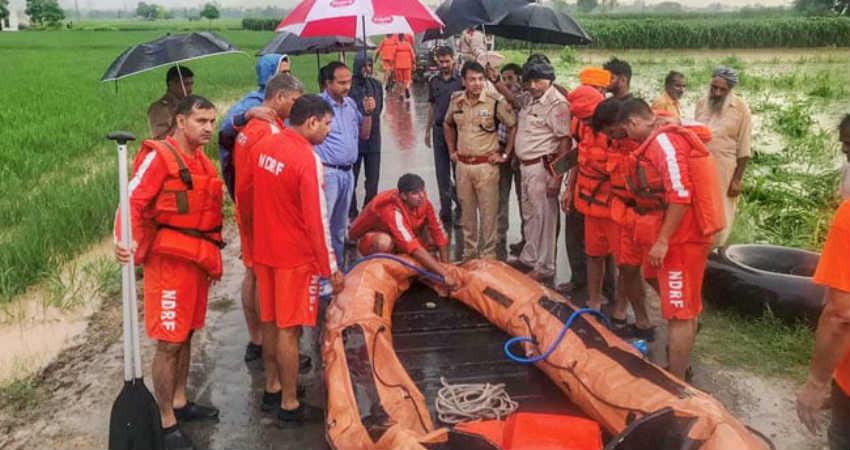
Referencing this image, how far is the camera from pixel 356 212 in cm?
792

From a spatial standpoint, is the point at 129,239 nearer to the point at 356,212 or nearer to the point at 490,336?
the point at 490,336

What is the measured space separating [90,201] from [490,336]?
4790 millimetres

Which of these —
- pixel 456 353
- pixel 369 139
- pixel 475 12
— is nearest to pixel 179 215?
pixel 456 353

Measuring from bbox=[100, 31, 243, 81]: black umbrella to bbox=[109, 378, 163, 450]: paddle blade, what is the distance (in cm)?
241

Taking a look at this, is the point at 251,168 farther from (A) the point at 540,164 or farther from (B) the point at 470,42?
(B) the point at 470,42

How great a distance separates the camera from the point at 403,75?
18.9 metres

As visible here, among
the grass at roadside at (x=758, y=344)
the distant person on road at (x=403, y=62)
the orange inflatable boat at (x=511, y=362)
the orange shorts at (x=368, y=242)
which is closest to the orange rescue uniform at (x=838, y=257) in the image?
the orange inflatable boat at (x=511, y=362)

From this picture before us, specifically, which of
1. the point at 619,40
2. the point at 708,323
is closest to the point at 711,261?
the point at 708,323

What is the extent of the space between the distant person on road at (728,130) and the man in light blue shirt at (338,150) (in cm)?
299

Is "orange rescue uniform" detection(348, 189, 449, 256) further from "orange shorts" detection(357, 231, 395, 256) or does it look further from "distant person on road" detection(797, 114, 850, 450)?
"distant person on road" detection(797, 114, 850, 450)

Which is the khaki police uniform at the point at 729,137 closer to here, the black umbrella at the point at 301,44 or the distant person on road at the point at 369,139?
the distant person on road at the point at 369,139

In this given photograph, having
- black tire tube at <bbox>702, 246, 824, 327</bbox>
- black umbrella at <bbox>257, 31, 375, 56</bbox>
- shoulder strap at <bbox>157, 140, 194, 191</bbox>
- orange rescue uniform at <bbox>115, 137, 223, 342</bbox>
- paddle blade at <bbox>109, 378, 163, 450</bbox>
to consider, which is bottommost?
paddle blade at <bbox>109, 378, 163, 450</bbox>

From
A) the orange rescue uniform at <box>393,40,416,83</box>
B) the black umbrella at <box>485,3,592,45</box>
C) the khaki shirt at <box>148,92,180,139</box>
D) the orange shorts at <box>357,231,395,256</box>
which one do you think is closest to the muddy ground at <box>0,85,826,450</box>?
the orange shorts at <box>357,231,395,256</box>

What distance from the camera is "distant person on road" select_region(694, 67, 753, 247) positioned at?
603 cm
